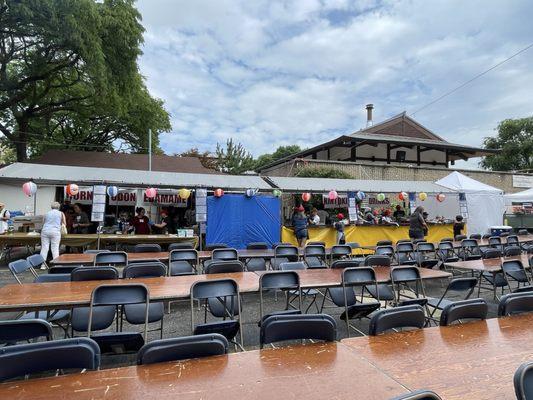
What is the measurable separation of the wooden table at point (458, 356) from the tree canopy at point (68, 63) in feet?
47.5

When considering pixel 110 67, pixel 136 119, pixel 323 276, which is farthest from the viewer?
pixel 136 119

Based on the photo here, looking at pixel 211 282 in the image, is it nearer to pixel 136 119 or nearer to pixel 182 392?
pixel 182 392

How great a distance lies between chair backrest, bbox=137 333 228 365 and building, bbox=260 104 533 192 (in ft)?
49.6

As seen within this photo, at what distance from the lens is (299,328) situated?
86.0 inches

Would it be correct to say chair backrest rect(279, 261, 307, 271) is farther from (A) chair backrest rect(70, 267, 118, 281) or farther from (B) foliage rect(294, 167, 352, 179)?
(B) foliage rect(294, 167, 352, 179)

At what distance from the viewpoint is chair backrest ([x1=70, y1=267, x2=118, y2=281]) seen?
4031mm

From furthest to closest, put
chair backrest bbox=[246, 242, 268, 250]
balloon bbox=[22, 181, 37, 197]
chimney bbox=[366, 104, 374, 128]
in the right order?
chimney bbox=[366, 104, 374, 128]
balloon bbox=[22, 181, 37, 197]
chair backrest bbox=[246, 242, 268, 250]

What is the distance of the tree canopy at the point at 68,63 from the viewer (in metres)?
12.2

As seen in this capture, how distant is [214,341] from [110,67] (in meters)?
15.7

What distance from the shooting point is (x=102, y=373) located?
167 centimetres

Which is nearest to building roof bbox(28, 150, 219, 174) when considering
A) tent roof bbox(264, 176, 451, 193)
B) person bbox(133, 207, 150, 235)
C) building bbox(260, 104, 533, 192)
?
building bbox(260, 104, 533, 192)

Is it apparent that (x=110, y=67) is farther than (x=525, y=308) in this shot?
Yes

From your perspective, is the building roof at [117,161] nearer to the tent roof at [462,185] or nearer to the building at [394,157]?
the building at [394,157]

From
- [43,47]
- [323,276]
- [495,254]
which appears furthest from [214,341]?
[43,47]
